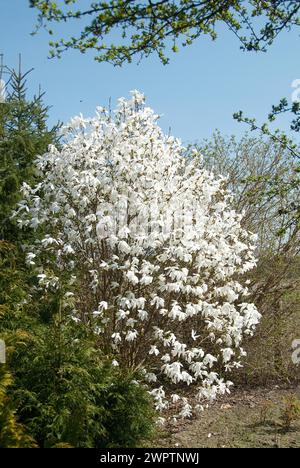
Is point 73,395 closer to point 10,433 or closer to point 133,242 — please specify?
point 10,433

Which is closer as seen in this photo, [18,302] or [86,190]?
[18,302]

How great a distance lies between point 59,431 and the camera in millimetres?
4344

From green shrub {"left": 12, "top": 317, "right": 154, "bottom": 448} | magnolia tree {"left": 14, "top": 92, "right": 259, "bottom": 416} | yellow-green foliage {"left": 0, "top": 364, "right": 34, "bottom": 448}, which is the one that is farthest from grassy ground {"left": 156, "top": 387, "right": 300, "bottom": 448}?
yellow-green foliage {"left": 0, "top": 364, "right": 34, "bottom": 448}

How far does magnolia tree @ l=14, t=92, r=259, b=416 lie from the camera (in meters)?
6.08

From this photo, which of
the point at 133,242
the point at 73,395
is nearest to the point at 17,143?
the point at 133,242

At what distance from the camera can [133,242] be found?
Answer: 20.3 ft

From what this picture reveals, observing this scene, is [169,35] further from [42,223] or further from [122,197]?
[42,223]

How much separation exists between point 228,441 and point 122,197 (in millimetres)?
2983

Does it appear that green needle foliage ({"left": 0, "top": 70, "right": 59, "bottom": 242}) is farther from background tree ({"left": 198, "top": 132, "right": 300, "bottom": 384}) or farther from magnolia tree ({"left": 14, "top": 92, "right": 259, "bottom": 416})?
background tree ({"left": 198, "top": 132, "right": 300, "bottom": 384})

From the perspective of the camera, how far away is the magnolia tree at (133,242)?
6078 millimetres

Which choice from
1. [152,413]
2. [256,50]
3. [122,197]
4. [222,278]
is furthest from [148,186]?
[152,413]

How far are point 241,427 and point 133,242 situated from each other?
8.57ft

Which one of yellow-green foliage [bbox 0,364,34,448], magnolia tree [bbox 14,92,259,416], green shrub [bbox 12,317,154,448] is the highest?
magnolia tree [bbox 14,92,259,416]

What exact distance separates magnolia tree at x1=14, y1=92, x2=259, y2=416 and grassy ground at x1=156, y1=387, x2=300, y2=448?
319mm
